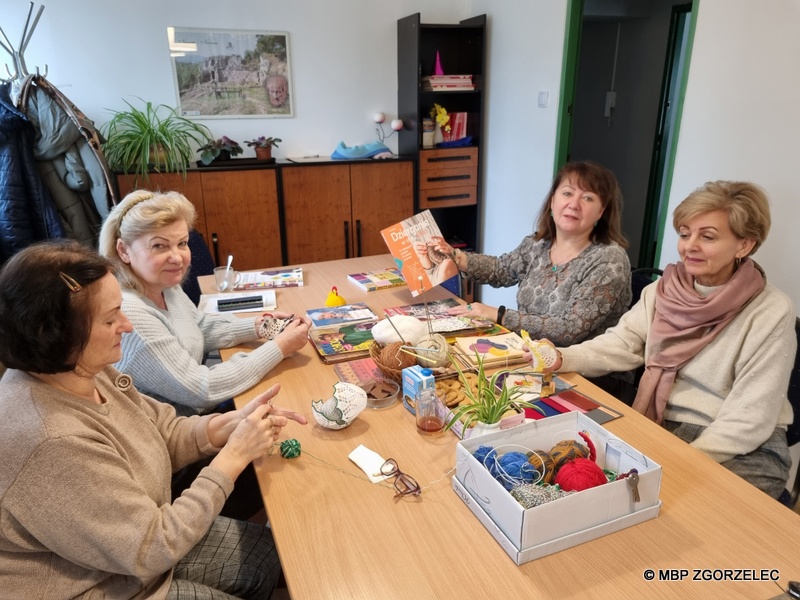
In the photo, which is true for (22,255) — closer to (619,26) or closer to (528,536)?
(528,536)

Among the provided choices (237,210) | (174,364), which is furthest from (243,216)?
(174,364)

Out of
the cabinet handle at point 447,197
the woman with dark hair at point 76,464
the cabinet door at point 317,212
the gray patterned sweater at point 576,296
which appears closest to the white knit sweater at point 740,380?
the gray patterned sweater at point 576,296

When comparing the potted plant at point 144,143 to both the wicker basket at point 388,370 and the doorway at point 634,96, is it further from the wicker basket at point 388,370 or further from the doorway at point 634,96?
the doorway at point 634,96

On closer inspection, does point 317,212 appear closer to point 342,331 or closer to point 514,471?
point 342,331

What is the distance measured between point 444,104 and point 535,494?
3626 millimetres

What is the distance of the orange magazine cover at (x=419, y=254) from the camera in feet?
7.00

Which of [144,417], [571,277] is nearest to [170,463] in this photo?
[144,417]

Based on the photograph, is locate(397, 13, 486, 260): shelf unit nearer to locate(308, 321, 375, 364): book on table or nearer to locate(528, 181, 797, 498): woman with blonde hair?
locate(308, 321, 375, 364): book on table

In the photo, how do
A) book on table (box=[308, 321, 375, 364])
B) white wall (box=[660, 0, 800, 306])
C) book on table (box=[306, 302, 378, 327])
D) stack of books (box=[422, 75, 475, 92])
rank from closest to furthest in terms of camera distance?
book on table (box=[308, 321, 375, 364]) → book on table (box=[306, 302, 378, 327]) → white wall (box=[660, 0, 800, 306]) → stack of books (box=[422, 75, 475, 92])

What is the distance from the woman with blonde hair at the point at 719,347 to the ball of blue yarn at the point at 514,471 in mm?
570

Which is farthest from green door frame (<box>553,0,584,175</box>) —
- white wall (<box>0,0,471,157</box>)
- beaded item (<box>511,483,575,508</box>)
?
beaded item (<box>511,483,575,508</box>)

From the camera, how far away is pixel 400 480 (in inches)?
45.5

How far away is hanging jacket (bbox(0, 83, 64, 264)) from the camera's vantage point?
273cm

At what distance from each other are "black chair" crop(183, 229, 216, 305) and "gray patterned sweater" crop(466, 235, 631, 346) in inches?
60.2
